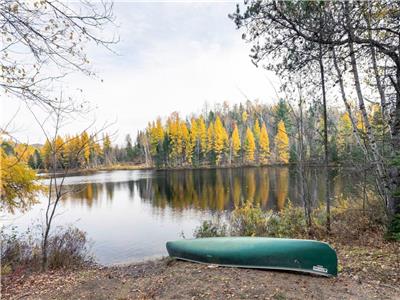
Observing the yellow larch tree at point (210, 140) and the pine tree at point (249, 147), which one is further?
the yellow larch tree at point (210, 140)

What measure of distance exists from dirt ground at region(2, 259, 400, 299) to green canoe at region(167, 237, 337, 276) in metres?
0.14

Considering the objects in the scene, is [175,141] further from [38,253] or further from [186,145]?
[38,253]

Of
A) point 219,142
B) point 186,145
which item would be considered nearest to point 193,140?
point 186,145

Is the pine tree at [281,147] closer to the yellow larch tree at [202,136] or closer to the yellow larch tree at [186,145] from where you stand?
the yellow larch tree at [202,136]

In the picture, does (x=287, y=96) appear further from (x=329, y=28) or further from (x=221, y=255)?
(x=221, y=255)

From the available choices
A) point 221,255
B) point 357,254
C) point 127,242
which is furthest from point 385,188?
point 127,242

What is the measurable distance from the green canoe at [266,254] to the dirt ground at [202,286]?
5.4 inches

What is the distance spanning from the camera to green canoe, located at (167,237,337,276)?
4.22 metres

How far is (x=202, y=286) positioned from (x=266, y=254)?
3.87 feet

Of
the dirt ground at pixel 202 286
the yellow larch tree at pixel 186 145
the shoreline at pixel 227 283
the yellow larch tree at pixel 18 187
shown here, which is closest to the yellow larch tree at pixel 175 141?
the yellow larch tree at pixel 186 145

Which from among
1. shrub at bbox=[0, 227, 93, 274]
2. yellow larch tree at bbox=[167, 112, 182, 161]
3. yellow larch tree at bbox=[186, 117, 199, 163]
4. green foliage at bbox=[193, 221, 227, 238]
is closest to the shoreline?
shrub at bbox=[0, 227, 93, 274]

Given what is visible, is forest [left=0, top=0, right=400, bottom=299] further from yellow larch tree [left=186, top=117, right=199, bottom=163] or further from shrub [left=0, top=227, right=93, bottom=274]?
yellow larch tree [left=186, top=117, right=199, bottom=163]

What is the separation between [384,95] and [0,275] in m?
8.67

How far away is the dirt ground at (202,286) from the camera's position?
3666 mm
